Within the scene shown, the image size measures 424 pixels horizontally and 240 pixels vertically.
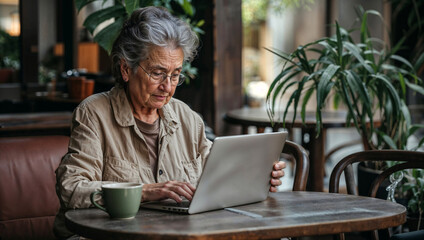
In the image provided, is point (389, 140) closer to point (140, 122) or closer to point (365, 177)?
point (365, 177)

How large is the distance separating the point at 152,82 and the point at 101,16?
48.0 inches

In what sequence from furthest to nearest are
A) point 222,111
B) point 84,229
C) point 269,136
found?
1. point 222,111
2. point 269,136
3. point 84,229

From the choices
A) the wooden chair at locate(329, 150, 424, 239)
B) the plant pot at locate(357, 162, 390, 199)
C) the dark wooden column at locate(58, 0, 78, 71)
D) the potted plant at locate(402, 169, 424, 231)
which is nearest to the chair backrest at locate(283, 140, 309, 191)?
the wooden chair at locate(329, 150, 424, 239)

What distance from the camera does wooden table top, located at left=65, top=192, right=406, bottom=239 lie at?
1.46 m

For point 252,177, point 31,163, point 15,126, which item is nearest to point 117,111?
point 252,177

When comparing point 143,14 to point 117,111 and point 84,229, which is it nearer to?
point 117,111

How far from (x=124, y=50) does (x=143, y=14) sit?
0.14 metres

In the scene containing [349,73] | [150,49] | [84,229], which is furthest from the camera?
[349,73]

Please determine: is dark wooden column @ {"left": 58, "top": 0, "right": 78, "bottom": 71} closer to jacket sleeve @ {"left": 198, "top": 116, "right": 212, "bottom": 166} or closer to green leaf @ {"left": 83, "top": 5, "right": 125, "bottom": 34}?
green leaf @ {"left": 83, "top": 5, "right": 125, "bottom": 34}

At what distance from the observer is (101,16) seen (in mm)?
3160

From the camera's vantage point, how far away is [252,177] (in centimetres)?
179

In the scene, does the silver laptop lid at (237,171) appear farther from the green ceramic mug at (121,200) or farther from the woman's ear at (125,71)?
the woman's ear at (125,71)

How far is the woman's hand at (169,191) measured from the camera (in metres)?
1.72

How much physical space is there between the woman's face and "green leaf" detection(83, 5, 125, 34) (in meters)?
1.10
